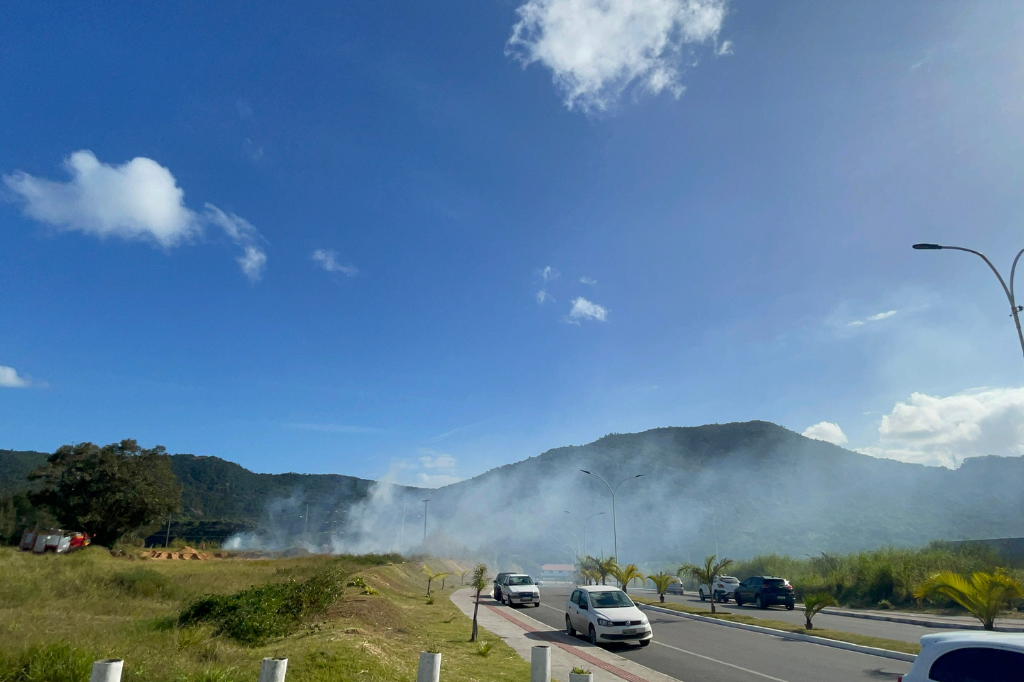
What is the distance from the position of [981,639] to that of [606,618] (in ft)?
36.0

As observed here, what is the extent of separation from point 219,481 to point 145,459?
487 ft

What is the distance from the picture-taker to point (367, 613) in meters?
17.0

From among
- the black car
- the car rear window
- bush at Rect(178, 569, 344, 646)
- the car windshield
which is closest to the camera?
the car rear window

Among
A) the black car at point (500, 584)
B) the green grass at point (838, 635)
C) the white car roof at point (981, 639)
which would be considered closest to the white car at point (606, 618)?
the green grass at point (838, 635)

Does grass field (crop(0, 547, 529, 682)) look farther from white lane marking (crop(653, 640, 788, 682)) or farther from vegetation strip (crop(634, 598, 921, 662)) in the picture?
vegetation strip (crop(634, 598, 921, 662))

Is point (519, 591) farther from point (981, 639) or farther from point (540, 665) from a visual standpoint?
point (981, 639)

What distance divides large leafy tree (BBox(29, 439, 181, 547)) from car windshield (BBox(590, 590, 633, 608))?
45973 millimetres

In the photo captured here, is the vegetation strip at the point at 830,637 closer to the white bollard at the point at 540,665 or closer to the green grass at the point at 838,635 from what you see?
the green grass at the point at 838,635

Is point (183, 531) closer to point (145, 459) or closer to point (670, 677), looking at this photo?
point (145, 459)

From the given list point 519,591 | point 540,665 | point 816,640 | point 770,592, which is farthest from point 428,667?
point 770,592

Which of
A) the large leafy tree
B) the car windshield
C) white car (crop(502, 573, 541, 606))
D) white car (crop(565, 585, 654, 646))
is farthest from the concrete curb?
the large leafy tree

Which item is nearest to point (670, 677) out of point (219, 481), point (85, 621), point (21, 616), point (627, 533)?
point (85, 621)

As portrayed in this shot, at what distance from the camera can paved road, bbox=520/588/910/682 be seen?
37.4 feet

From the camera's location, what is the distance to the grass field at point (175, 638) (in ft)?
26.6
